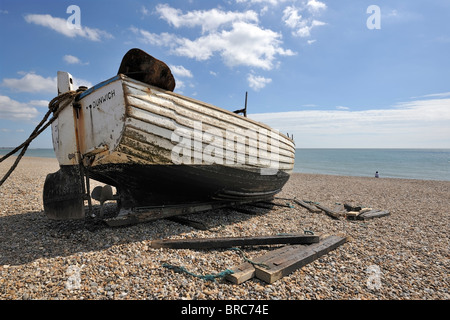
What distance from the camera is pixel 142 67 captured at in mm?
4039

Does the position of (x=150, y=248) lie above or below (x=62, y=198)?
below

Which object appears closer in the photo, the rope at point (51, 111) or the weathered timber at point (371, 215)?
the rope at point (51, 111)

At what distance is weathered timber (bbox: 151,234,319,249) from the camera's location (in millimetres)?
3863

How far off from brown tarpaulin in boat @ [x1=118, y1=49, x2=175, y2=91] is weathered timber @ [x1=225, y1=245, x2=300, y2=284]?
3265 mm

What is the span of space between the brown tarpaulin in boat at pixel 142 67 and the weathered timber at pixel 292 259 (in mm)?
3444

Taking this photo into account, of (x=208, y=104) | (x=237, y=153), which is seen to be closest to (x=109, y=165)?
(x=208, y=104)

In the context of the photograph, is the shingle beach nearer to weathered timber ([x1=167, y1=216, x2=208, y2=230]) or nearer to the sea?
weathered timber ([x1=167, y1=216, x2=208, y2=230])

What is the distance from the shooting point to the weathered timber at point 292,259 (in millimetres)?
3045

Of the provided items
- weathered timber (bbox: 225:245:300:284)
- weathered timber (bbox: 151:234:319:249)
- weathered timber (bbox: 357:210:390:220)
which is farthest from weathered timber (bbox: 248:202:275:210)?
weathered timber (bbox: 225:245:300:284)

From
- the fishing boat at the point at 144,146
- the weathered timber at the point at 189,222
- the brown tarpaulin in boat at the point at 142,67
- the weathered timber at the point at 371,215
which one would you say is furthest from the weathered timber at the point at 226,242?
the weathered timber at the point at 371,215

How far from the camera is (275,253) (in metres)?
3.73

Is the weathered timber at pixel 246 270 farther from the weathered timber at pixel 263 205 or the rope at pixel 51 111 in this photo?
the rope at pixel 51 111
